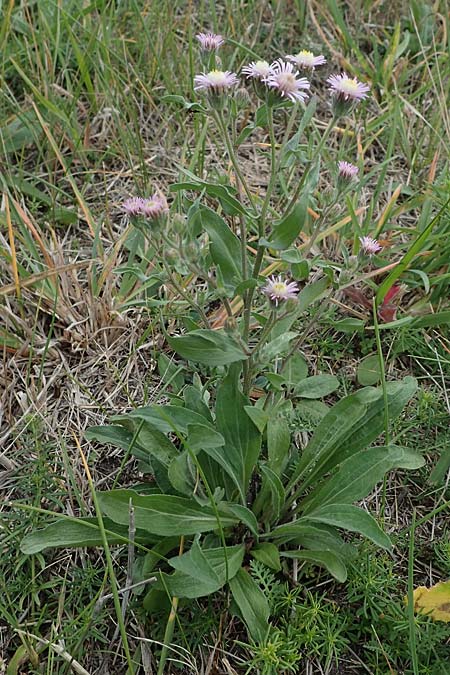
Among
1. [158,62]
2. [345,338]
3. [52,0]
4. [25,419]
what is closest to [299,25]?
[158,62]

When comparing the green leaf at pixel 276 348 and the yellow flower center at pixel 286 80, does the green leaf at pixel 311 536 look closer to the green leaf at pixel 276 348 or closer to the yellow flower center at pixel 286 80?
the green leaf at pixel 276 348

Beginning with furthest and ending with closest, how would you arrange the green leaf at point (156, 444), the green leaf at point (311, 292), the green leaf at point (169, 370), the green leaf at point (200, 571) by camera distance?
the green leaf at point (169, 370), the green leaf at point (311, 292), the green leaf at point (156, 444), the green leaf at point (200, 571)

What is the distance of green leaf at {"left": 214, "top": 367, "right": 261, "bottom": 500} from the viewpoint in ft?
6.17

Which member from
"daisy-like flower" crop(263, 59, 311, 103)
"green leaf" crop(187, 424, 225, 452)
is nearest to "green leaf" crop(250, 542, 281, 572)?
"green leaf" crop(187, 424, 225, 452)

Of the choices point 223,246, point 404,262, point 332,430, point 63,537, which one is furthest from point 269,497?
point 404,262

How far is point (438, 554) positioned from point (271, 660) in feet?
1.94

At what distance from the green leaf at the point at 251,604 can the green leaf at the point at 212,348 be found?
1.82 ft

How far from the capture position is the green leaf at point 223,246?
193 cm

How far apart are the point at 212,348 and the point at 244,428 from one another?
0.24 m

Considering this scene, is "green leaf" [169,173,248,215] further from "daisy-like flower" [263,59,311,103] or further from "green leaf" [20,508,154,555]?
"green leaf" [20,508,154,555]

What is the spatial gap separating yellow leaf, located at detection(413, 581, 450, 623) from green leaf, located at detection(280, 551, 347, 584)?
0.20m

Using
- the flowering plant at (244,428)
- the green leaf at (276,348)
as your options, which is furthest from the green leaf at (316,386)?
the green leaf at (276,348)

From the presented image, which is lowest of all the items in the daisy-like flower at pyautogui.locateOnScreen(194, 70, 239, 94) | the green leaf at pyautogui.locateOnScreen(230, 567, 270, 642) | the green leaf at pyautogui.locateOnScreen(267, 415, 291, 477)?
the green leaf at pyautogui.locateOnScreen(230, 567, 270, 642)

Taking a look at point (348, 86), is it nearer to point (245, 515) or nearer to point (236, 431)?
point (236, 431)
